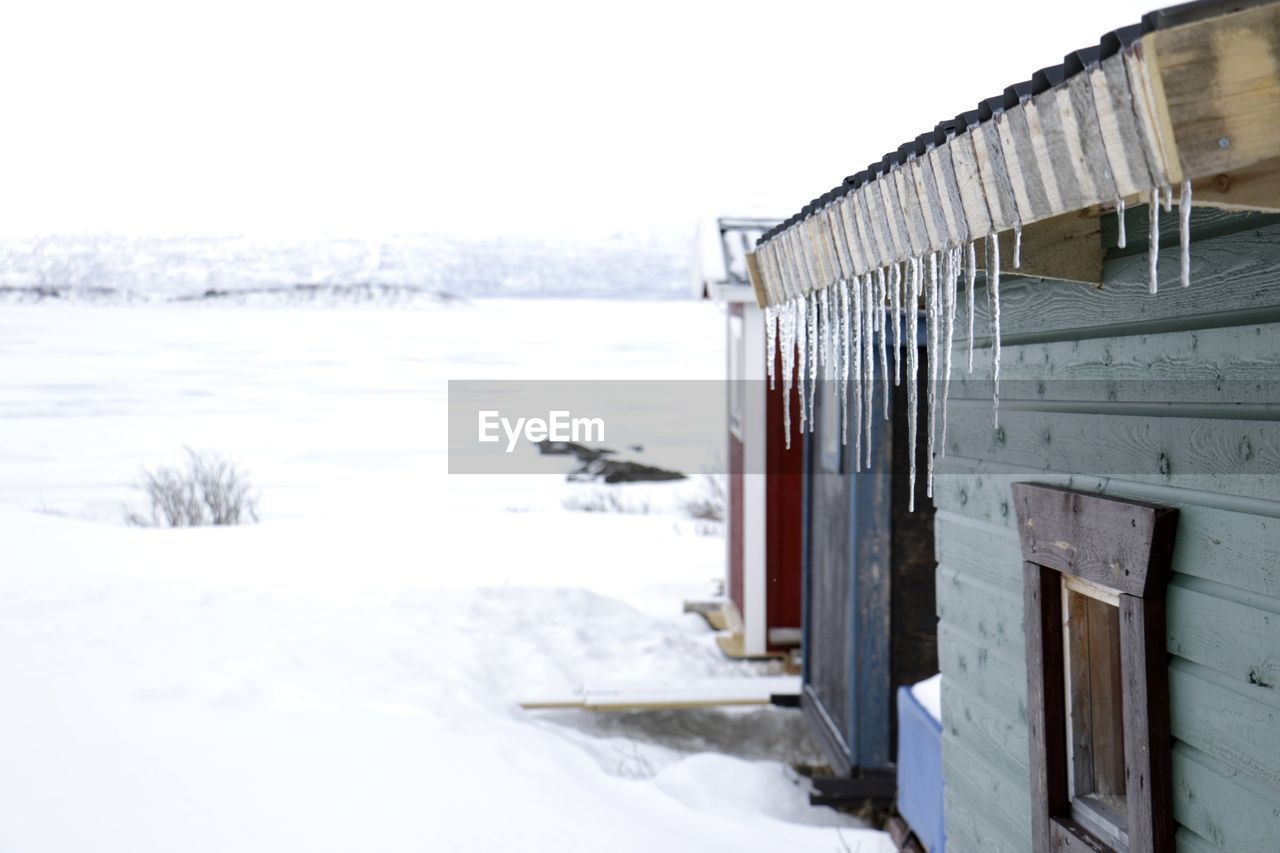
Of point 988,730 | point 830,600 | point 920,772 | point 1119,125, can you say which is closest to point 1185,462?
point 1119,125

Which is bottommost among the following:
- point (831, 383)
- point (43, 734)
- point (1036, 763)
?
point (43, 734)

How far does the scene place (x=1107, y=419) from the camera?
2.82m

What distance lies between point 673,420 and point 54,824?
2195 centimetres

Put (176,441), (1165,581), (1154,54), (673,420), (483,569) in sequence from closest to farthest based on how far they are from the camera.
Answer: (1154,54)
(1165,581)
(483,569)
(176,441)
(673,420)

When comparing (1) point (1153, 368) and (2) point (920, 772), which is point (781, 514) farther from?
(1) point (1153, 368)

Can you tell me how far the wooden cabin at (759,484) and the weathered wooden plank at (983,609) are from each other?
4.51 metres

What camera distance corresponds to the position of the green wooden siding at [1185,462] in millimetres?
2244

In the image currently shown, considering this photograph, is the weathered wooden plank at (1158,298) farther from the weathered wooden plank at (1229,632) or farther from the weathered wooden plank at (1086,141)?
the weathered wooden plank at (1086,141)

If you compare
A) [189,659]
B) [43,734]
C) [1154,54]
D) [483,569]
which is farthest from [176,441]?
[1154,54]

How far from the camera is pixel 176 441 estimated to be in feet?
70.0

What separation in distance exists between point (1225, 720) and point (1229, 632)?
19cm

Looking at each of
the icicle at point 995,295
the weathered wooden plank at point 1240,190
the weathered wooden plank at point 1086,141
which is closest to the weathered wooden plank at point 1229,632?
the icicle at point 995,295

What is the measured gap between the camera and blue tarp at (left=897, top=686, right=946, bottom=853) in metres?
4.72

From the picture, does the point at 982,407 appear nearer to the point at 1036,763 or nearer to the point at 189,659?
the point at 1036,763
